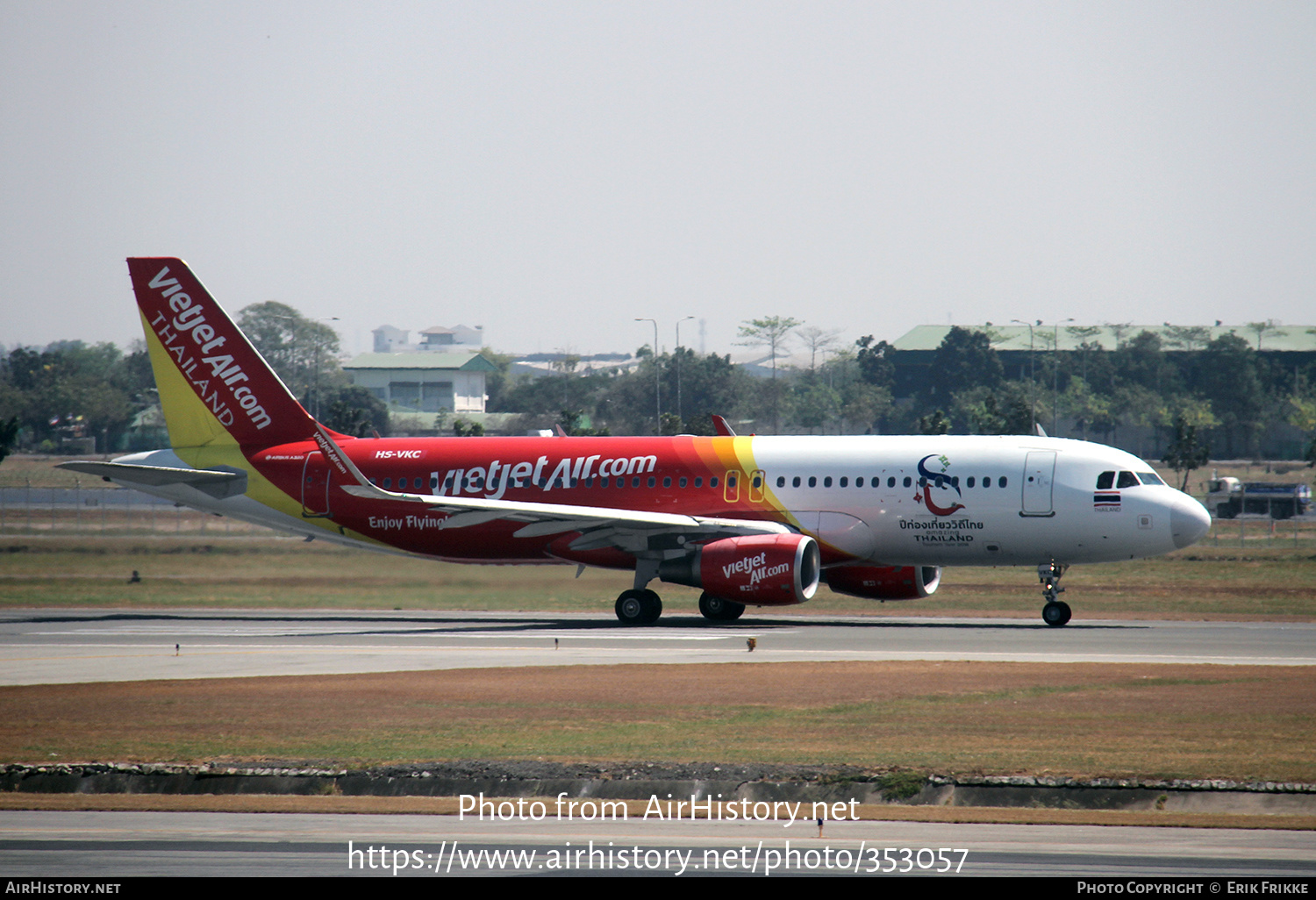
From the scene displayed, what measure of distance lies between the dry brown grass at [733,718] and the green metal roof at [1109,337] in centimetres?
13479

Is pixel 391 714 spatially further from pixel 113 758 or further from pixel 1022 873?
pixel 1022 873

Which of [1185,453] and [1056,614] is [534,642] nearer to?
[1056,614]

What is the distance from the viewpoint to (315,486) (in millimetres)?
40906

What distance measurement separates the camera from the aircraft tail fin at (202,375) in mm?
41750

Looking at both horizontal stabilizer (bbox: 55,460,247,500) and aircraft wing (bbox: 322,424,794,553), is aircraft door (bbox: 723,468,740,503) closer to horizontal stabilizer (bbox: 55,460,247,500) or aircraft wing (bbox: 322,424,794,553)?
aircraft wing (bbox: 322,424,794,553)

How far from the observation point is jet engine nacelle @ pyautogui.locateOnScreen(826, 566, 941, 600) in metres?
38.4

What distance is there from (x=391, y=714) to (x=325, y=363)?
590 feet

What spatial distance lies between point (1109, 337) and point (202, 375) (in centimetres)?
14374

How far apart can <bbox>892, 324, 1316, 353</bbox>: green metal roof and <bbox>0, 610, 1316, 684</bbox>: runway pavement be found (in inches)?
4880

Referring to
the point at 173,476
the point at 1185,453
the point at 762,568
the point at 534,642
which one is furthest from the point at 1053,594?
the point at 1185,453

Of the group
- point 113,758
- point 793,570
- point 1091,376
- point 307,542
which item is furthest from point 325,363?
point 113,758

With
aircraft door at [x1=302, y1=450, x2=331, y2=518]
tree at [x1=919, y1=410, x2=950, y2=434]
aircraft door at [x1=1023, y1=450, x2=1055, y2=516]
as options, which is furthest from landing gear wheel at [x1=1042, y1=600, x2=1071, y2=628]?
tree at [x1=919, y1=410, x2=950, y2=434]

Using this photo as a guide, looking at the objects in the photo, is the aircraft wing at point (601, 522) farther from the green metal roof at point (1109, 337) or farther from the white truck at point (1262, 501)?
the green metal roof at point (1109, 337)

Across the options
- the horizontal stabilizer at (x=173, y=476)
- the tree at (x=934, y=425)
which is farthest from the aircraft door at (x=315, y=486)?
the tree at (x=934, y=425)
